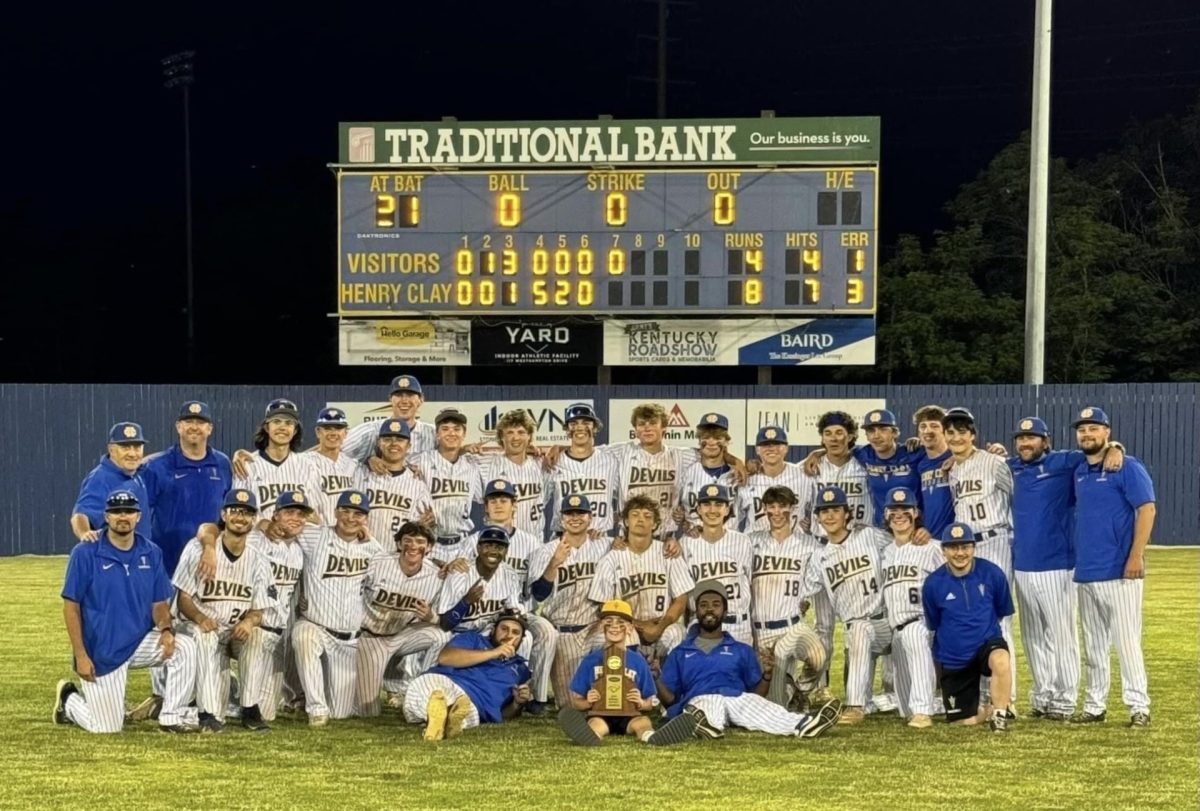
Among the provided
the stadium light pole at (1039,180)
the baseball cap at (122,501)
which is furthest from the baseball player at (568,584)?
the stadium light pole at (1039,180)

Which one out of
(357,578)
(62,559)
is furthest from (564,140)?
(357,578)

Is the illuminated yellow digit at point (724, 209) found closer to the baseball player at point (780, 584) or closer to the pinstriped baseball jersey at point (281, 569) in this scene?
the baseball player at point (780, 584)

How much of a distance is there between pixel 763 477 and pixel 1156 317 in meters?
23.4

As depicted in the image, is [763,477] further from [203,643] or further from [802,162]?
[802,162]

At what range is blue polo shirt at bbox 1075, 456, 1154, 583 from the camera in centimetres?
816

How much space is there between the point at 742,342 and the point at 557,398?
2851 millimetres

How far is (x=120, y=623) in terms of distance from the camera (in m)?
7.98

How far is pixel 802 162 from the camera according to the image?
1719 centimetres

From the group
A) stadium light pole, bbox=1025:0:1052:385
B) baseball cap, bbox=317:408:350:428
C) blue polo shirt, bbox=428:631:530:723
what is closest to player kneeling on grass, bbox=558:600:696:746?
blue polo shirt, bbox=428:631:530:723

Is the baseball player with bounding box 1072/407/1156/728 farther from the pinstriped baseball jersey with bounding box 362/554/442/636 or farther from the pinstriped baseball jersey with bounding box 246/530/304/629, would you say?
the pinstriped baseball jersey with bounding box 246/530/304/629

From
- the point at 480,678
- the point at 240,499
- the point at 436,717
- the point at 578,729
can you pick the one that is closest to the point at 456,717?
the point at 436,717

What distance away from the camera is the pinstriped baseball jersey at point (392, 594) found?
8.61m

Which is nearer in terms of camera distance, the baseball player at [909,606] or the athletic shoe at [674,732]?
the athletic shoe at [674,732]

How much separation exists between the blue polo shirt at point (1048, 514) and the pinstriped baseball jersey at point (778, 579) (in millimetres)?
1217
